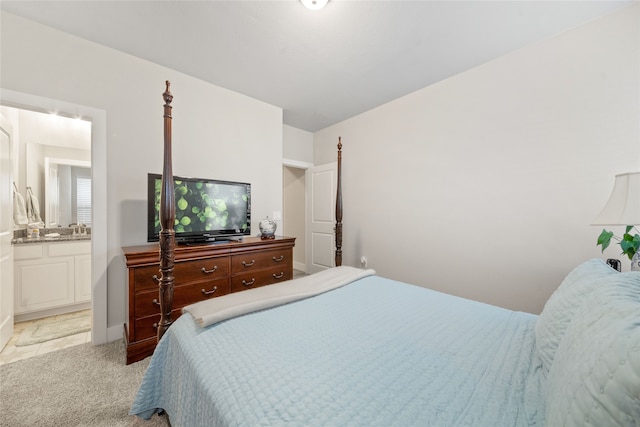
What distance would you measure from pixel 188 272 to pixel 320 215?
256 centimetres

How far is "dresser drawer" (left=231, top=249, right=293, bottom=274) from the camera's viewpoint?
8.02 feet

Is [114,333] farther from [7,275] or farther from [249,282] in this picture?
[249,282]

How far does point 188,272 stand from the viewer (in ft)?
7.00

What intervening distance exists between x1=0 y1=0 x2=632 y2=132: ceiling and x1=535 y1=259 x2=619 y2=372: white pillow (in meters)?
2.01

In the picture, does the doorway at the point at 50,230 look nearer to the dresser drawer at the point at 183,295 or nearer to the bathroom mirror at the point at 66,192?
the bathroom mirror at the point at 66,192

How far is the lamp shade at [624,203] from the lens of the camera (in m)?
1.36

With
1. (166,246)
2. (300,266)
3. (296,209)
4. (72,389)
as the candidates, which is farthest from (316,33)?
(300,266)

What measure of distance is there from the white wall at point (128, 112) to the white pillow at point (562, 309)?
309cm


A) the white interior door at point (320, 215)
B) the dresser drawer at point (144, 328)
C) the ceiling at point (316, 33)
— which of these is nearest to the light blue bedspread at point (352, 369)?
the dresser drawer at point (144, 328)

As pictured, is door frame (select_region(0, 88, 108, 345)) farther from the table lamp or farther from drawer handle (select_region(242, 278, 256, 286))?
the table lamp

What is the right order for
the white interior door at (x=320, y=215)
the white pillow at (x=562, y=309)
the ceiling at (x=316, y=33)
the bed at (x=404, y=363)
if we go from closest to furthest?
the bed at (x=404, y=363) → the white pillow at (x=562, y=309) → the ceiling at (x=316, y=33) → the white interior door at (x=320, y=215)

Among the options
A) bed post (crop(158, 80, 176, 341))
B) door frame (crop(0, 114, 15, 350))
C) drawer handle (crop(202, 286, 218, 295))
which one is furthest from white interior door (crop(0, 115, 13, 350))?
bed post (crop(158, 80, 176, 341))

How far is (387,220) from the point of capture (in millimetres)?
3455

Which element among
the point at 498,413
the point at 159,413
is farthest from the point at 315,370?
the point at 159,413
